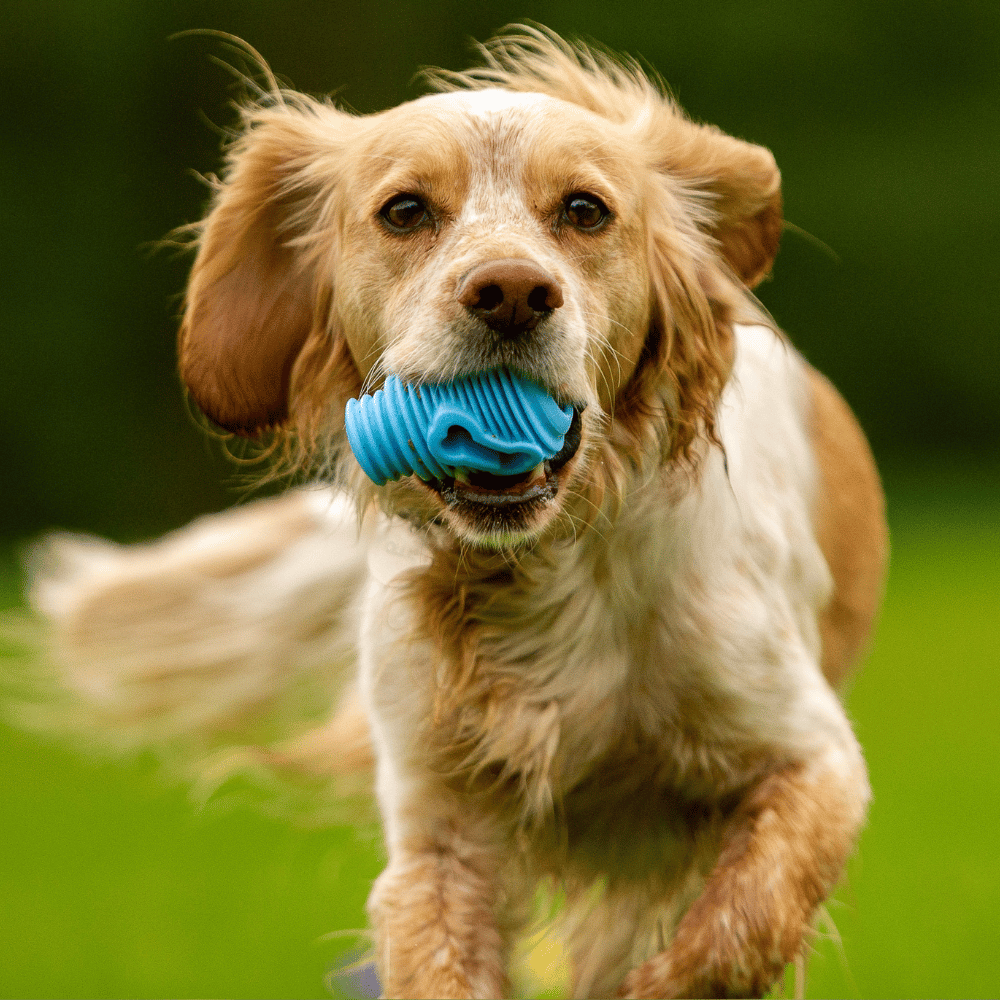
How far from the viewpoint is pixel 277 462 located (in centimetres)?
307

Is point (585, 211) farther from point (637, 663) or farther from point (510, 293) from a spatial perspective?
point (637, 663)

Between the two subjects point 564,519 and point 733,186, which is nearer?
point 564,519

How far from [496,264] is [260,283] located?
84cm

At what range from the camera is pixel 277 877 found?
4.65m

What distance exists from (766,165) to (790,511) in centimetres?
67

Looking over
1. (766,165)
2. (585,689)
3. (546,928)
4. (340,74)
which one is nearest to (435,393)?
(585,689)

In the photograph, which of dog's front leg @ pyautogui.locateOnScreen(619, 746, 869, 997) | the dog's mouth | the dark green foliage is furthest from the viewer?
the dark green foliage

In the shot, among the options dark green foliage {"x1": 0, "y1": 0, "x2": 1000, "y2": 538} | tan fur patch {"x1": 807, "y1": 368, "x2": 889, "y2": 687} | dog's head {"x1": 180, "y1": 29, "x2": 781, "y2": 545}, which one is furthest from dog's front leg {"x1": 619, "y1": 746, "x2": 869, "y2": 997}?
dark green foliage {"x1": 0, "y1": 0, "x2": 1000, "y2": 538}

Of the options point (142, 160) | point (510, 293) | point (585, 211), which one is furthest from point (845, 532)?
point (142, 160)

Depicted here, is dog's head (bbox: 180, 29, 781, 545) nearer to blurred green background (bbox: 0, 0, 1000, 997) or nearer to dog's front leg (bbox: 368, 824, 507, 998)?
dog's front leg (bbox: 368, 824, 507, 998)

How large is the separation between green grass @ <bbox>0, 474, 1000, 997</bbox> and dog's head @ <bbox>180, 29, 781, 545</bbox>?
1.13m

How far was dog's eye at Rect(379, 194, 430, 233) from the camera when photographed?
2.64m

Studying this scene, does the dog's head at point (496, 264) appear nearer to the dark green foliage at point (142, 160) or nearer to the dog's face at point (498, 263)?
the dog's face at point (498, 263)

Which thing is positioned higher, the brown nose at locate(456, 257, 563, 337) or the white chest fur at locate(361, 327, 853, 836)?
the brown nose at locate(456, 257, 563, 337)
